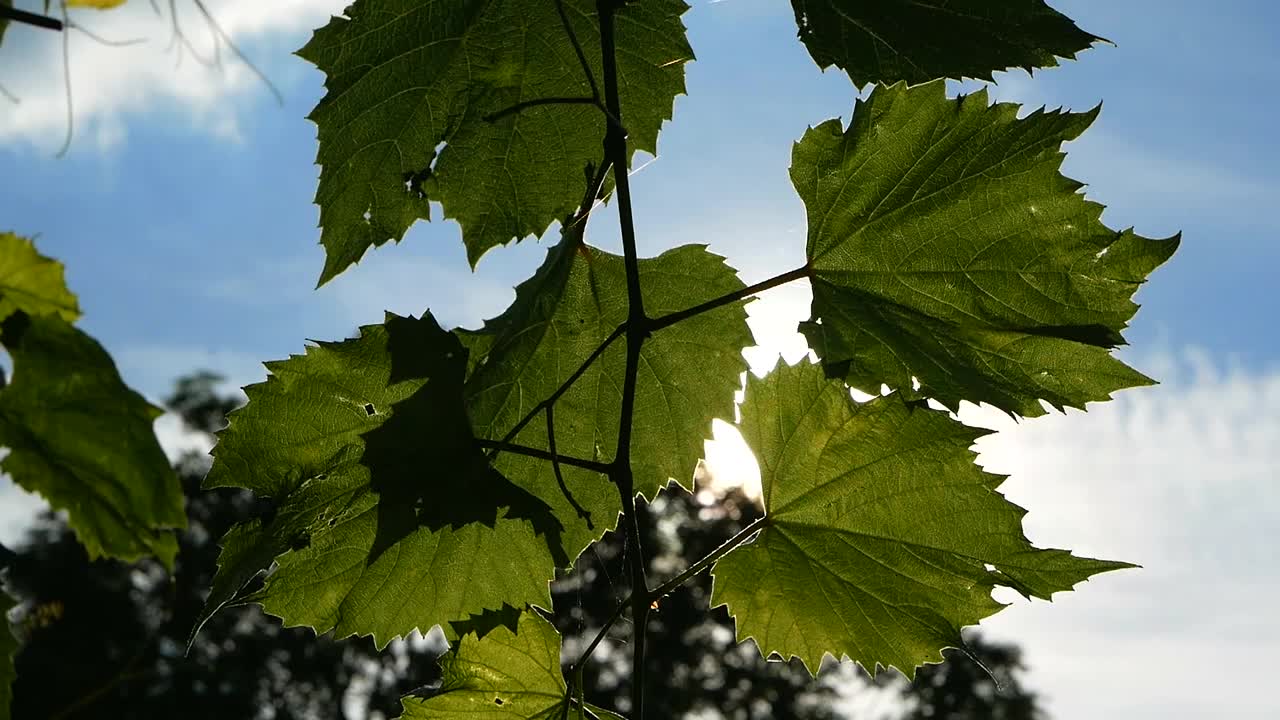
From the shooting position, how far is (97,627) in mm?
25297

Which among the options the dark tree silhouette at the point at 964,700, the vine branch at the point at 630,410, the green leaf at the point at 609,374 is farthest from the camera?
the dark tree silhouette at the point at 964,700

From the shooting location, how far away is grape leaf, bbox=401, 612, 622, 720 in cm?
89

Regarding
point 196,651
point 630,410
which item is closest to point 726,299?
point 630,410

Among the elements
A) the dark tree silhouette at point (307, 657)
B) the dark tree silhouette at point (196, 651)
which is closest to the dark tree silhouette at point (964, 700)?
the dark tree silhouette at point (307, 657)

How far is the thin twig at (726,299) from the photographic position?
77 cm

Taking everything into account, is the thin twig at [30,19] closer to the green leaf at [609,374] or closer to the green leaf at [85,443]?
the green leaf at [85,443]

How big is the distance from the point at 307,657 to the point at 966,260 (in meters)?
27.8

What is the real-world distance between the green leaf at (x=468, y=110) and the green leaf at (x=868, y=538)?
0.23 m

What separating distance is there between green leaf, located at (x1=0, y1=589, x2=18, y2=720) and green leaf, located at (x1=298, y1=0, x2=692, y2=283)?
541 mm

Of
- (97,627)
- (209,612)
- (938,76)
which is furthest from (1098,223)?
(97,627)

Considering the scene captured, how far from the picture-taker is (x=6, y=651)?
0.40 meters

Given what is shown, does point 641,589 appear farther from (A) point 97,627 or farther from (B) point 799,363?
(A) point 97,627

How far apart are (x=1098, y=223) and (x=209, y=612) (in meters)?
0.61

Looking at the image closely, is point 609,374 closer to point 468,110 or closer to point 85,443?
point 468,110
